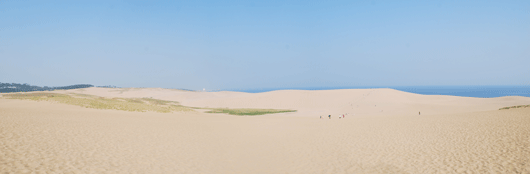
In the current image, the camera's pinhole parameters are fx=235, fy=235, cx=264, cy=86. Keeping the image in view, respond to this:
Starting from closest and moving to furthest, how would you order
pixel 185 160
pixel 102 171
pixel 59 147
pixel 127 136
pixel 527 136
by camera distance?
pixel 102 171 < pixel 59 147 < pixel 185 160 < pixel 527 136 < pixel 127 136

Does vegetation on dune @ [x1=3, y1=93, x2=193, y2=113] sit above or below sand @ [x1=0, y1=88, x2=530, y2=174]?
above

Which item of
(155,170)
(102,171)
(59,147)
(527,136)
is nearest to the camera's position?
(102,171)

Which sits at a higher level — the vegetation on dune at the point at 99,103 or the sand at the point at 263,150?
the vegetation on dune at the point at 99,103

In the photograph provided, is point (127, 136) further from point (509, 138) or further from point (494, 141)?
point (509, 138)

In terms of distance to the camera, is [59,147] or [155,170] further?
[59,147]

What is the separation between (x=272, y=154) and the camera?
12570 millimetres

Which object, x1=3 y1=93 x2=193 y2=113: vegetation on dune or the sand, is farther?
x1=3 y1=93 x2=193 y2=113: vegetation on dune

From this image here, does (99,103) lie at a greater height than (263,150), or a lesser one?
greater

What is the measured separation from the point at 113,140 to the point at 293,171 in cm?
946

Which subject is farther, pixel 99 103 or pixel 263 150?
pixel 99 103

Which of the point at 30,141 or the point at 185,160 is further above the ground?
the point at 30,141

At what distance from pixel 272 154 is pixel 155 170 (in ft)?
19.2

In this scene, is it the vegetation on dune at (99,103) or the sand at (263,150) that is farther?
the vegetation on dune at (99,103)

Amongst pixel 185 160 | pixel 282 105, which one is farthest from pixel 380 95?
pixel 185 160
